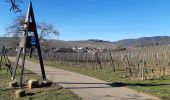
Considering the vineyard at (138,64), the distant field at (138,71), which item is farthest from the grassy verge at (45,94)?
the vineyard at (138,64)

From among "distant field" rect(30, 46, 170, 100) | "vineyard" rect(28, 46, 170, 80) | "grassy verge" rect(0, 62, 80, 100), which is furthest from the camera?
"vineyard" rect(28, 46, 170, 80)

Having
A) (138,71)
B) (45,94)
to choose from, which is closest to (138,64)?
(138,71)

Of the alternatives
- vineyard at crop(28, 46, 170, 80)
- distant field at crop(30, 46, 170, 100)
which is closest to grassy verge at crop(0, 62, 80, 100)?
distant field at crop(30, 46, 170, 100)

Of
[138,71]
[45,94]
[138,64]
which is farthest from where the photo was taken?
[138,71]

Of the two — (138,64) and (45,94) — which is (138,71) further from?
(45,94)

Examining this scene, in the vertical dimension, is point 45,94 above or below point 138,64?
below

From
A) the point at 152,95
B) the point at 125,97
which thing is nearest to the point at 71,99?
the point at 125,97

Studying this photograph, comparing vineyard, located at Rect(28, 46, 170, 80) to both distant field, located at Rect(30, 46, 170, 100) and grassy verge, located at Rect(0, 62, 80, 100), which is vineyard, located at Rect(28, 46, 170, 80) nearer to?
distant field, located at Rect(30, 46, 170, 100)

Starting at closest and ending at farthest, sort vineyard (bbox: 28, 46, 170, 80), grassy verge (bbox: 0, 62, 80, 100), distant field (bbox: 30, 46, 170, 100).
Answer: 1. grassy verge (bbox: 0, 62, 80, 100)
2. distant field (bbox: 30, 46, 170, 100)
3. vineyard (bbox: 28, 46, 170, 80)

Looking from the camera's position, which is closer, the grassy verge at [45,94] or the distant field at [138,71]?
the grassy verge at [45,94]

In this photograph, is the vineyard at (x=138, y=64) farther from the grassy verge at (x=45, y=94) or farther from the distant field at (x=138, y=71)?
the grassy verge at (x=45, y=94)

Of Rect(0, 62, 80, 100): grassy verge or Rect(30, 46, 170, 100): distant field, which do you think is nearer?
Rect(0, 62, 80, 100): grassy verge

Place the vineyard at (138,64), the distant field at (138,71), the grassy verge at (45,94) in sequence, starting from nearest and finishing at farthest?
the grassy verge at (45,94) → the distant field at (138,71) → the vineyard at (138,64)

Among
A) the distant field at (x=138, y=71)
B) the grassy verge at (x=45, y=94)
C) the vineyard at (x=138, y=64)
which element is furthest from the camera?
the vineyard at (x=138, y=64)
